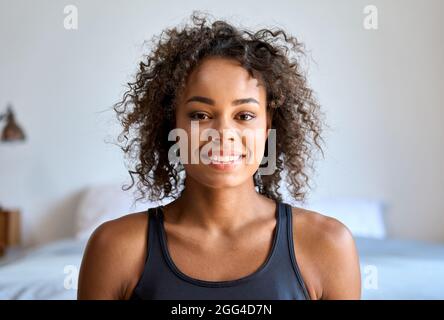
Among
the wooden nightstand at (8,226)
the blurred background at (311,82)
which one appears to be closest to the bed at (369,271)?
the blurred background at (311,82)

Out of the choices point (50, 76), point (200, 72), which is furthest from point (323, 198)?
point (200, 72)

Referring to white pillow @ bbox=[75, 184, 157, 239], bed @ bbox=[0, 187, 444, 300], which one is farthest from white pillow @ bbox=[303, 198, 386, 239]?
white pillow @ bbox=[75, 184, 157, 239]

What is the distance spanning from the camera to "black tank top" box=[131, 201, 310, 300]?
58cm

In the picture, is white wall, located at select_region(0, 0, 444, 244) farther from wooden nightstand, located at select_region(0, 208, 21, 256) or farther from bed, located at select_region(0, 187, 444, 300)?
bed, located at select_region(0, 187, 444, 300)

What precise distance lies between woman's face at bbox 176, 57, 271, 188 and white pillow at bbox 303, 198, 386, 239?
1762mm

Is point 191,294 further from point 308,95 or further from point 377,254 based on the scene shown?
point 377,254

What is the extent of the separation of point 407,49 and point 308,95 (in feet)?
7.00

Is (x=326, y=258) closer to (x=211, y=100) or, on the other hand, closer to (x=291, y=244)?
(x=291, y=244)

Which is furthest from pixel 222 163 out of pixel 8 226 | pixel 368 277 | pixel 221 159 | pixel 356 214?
pixel 8 226

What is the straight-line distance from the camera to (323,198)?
264cm

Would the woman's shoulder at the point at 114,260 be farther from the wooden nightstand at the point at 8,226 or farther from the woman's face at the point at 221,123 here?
the wooden nightstand at the point at 8,226

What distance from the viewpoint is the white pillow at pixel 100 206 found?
2.39 m

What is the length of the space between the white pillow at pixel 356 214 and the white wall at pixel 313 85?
20 cm

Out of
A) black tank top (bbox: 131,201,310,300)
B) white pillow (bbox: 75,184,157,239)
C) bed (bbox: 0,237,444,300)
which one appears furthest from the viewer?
white pillow (bbox: 75,184,157,239)
